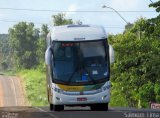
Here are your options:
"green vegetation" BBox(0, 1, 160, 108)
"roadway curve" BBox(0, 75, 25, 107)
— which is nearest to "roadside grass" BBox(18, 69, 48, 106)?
"green vegetation" BBox(0, 1, 160, 108)

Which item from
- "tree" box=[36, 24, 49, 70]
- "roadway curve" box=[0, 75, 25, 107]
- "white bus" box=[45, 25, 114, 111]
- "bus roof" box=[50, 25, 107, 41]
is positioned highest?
"tree" box=[36, 24, 49, 70]

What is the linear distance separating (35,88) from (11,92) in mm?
5107

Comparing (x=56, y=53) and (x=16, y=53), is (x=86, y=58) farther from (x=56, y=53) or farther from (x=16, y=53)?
(x=16, y=53)

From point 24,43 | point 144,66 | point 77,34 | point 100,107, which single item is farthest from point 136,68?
point 24,43

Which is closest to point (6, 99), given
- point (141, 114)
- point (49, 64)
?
point (49, 64)

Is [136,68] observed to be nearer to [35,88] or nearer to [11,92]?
[35,88]

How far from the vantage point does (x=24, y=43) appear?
17100cm

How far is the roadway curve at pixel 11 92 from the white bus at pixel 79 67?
63.5 meters

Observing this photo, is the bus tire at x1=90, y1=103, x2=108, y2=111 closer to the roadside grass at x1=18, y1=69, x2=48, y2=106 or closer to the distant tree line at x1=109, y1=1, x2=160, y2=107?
the distant tree line at x1=109, y1=1, x2=160, y2=107

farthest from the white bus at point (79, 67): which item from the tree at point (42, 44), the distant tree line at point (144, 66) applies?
the tree at point (42, 44)

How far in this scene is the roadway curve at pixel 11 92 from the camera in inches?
3650

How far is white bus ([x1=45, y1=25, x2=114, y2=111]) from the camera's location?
25.3 meters

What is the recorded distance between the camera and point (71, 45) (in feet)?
83.7

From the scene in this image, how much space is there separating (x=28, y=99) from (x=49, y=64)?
6920 cm
